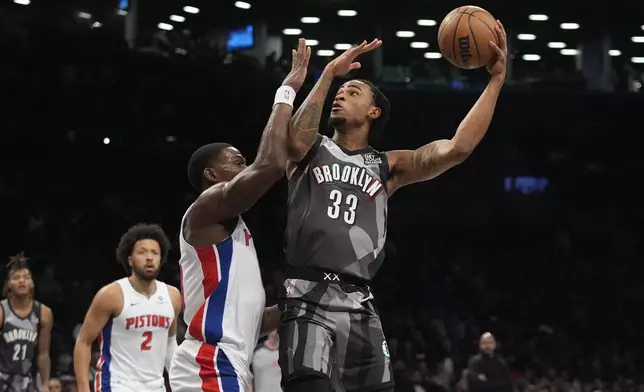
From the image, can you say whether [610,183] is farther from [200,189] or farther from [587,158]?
[200,189]

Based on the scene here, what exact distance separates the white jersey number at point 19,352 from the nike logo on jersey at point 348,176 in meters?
5.07

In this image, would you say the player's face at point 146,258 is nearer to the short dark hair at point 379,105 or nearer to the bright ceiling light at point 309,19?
the short dark hair at point 379,105

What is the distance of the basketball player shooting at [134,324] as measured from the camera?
617 cm

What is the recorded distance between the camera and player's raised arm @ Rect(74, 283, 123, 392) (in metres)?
5.94

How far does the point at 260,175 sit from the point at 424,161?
3.37 feet

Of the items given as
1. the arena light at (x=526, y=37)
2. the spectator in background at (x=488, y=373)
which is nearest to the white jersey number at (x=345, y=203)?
the spectator in background at (x=488, y=373)

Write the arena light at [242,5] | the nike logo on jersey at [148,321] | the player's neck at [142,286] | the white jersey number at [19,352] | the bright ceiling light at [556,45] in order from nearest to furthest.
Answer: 1. the nike logo on jersey at [148,321]
2. the player's neck at [142,286]
3. the white jersey number at [19,352]
4. the arena light at [242,5]
5. the bright ceiling light at [556,45]

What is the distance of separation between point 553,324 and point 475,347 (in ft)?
7.06

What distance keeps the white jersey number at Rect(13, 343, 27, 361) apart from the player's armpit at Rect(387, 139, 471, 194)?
5.08m

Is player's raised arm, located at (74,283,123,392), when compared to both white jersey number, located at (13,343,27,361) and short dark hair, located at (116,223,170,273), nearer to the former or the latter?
short dark hair, located at (116,223,170,273)

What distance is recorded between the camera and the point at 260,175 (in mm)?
3822

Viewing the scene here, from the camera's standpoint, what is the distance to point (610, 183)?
64.2 feet

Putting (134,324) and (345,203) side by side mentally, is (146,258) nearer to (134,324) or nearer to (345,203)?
(134,324)

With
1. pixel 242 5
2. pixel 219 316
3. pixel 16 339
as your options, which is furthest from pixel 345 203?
pixel 242 5
